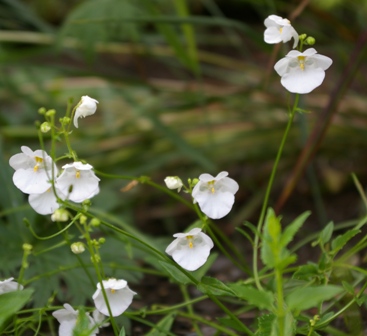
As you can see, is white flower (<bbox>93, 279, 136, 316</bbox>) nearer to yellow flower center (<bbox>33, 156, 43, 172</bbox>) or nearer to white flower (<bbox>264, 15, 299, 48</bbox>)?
yellow flower center (<bbox>33, 156, 43, 172</bbox>)

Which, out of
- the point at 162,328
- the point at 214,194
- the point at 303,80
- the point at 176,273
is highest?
the point at 303,80

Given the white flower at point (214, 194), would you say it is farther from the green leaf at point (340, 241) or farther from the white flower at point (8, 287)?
the white flower at point (8, 287)

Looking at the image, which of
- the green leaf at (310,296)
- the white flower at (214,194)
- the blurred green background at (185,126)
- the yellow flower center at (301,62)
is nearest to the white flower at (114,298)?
the white flower at (214,194)

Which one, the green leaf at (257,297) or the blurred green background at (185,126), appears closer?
A: the green leaf at (257,297)

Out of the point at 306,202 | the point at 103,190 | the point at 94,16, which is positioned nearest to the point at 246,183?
the point at 306,202

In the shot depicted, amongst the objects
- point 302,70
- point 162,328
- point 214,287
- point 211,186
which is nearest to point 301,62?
point 302,70

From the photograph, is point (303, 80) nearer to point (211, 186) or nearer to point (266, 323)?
point (211, 186)

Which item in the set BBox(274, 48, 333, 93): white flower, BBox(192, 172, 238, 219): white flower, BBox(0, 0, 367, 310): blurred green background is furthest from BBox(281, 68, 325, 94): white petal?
BBox(0, 0, 367, 310): blurred green background
